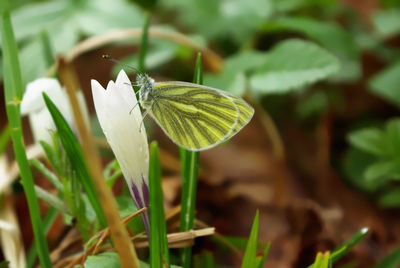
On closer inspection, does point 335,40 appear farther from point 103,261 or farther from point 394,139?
point 103,261

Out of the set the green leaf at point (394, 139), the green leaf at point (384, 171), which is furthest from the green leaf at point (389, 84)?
the green leaf at point (384, 171)

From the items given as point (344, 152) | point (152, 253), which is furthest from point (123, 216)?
point (344, 152)

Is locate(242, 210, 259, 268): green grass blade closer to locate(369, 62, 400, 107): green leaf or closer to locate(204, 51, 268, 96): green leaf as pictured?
locate(204, 51, 268, 96): green leaf

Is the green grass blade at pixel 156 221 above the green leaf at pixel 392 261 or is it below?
above

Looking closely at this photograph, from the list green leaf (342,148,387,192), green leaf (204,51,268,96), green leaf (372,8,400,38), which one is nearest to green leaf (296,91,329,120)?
green leaf (342,148,387,192)

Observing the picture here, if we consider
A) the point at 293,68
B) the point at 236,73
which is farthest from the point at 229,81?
the point at 293,68

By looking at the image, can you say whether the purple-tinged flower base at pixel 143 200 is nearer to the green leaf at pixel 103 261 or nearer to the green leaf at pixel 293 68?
the green leaf at pixel 103 261
